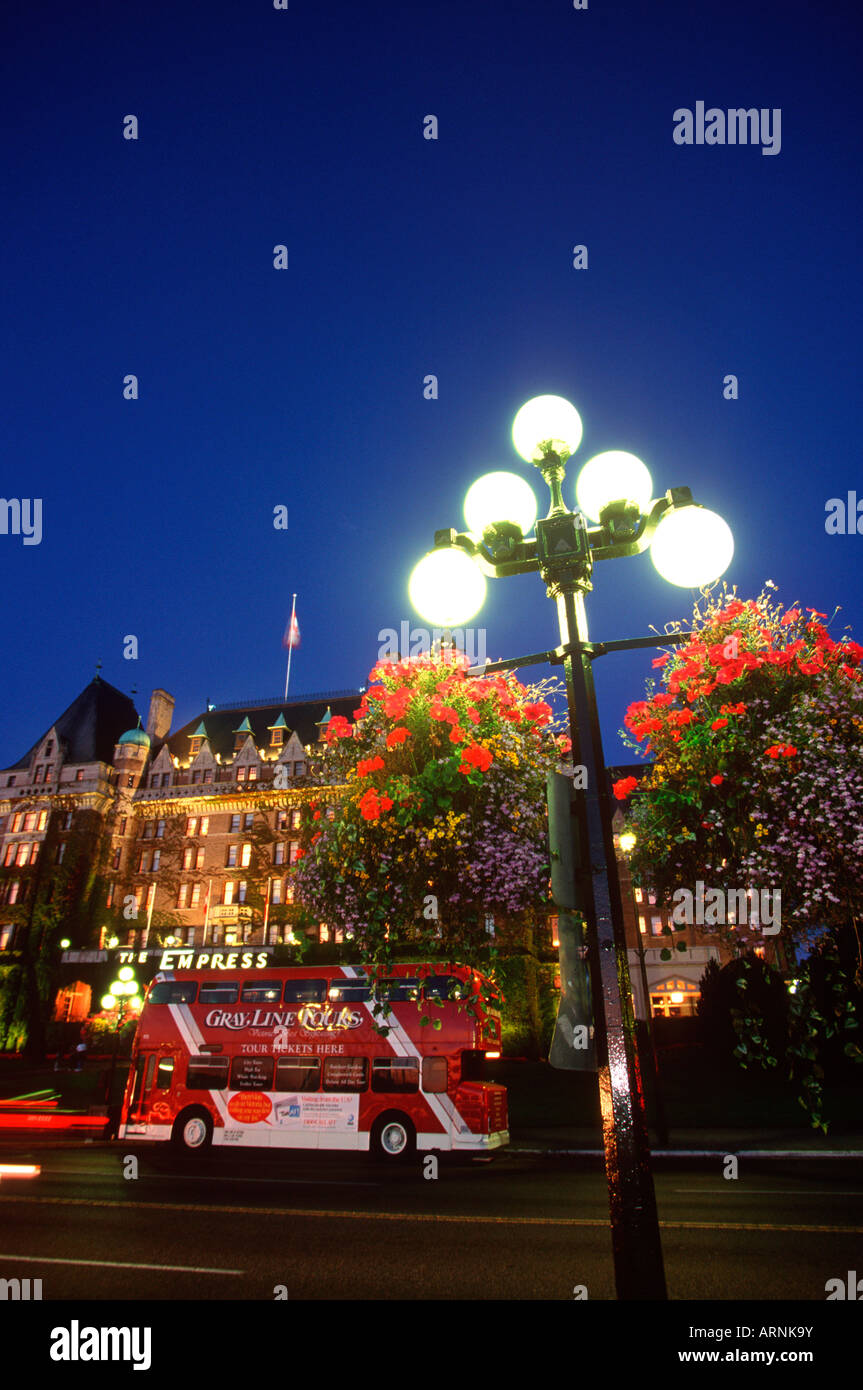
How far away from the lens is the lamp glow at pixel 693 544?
482cm

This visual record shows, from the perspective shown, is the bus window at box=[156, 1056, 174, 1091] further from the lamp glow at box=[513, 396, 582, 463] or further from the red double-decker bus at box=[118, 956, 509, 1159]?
the lamp glow at box=[513, 396, 582, 463]

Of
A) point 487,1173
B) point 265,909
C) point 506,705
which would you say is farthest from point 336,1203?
point 265,909

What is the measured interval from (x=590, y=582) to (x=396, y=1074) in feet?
51.2

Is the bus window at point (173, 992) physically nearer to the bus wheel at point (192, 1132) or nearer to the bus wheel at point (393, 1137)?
the bus wheel at point (192, 1132)

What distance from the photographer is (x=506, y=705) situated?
13195 millimetres

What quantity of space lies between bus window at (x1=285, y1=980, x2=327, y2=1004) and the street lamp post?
599 inches

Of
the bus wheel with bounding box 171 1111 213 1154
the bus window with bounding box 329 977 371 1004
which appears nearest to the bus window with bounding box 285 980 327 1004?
the bus window with bounding box 329 977 371 1004

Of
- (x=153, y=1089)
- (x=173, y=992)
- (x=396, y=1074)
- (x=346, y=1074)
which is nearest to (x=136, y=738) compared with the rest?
(x=173, y=992)

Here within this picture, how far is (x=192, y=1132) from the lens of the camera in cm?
1812

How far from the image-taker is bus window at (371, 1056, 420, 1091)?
16766mm

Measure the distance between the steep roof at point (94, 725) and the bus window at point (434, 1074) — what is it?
43808mm

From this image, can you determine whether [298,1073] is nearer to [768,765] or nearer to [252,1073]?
[252,1073]

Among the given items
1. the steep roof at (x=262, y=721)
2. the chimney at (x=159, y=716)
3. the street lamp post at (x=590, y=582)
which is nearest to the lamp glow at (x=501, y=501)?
the street lamp post at (x=590, y=582)
